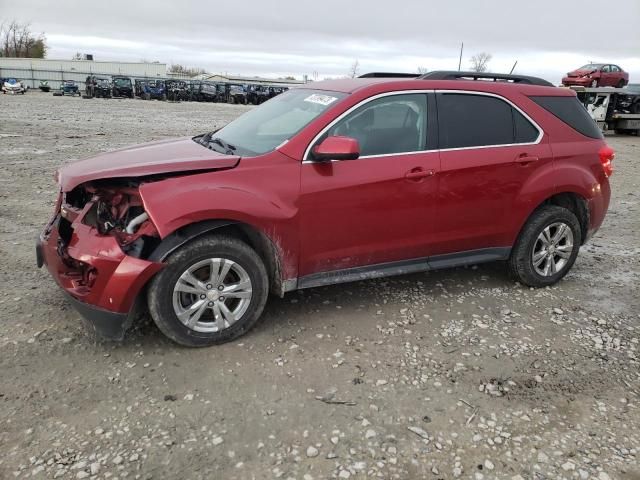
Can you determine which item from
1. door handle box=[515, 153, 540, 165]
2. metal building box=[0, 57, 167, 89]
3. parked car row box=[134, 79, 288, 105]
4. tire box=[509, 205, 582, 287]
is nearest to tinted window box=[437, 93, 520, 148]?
door handle box=[515, 153, 540, 165]

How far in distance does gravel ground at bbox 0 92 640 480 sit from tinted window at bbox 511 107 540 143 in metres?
1.35

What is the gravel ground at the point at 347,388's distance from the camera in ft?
8.39

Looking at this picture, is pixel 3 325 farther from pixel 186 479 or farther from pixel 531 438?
pixel 531 438

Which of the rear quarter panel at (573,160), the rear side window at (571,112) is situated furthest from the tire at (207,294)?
the rear side window at (571,112)

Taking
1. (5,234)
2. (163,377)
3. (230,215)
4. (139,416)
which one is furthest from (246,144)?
(5,234)

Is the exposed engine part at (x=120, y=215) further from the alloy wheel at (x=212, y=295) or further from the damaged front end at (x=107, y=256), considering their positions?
the alloy wheel at (x=212, y=295)

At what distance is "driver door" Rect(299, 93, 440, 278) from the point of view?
363 centimetres

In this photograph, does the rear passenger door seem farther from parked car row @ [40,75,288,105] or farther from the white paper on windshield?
parked car row @ [40,75,288,105]

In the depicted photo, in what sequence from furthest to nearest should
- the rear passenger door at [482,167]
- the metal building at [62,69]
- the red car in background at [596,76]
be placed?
the metal building at [62,69] → the red car in background at [596,76] → the rear passenger door at [482,167]

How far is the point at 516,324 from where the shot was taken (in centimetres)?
404

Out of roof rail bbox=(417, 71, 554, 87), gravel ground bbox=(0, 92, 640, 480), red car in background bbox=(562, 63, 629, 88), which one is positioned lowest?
gravel ground bbox=(0, 92, 640, 480)

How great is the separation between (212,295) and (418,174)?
176 centimetres

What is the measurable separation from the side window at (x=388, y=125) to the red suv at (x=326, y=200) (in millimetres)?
11

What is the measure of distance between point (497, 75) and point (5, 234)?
17.2ft
